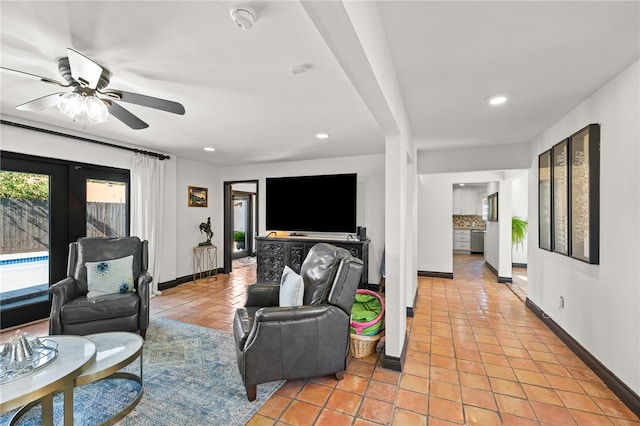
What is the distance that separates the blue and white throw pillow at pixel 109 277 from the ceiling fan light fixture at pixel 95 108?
1628 millimetres

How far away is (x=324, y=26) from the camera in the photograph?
102 cm

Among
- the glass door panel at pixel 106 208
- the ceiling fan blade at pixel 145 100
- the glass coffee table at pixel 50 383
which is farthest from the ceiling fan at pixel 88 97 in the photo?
the glass door panel at pixel 106 208

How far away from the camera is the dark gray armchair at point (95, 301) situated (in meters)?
2.59

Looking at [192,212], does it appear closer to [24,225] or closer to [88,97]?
[24,225]

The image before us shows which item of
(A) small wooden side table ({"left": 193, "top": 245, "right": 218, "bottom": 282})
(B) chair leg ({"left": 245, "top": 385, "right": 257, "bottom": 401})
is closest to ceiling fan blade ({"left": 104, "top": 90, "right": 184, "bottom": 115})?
(B) chair leg ({"left": 245, "top": 385, "right": 257, "bottom": 401})

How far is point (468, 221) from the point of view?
9.23 meters

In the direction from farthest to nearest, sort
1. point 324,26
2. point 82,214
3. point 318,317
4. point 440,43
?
1. point 82,214
2. point 318,317
3. point 440,43
4. point 324,26

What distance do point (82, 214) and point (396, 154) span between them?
4.13 metres

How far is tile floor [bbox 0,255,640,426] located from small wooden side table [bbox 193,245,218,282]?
1.89 m

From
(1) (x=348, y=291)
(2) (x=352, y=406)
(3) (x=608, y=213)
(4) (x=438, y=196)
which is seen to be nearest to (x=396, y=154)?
(1) (x=348, y=291)

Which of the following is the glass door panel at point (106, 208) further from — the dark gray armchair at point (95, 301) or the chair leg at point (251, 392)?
the chair leg at point (251, 392)

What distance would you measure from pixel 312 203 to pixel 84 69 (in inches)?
145

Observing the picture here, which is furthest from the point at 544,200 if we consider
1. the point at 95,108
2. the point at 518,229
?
the point at 95,108

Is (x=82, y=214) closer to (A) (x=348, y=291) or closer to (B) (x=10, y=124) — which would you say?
(B) (x=10, y=124)
